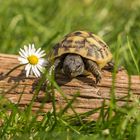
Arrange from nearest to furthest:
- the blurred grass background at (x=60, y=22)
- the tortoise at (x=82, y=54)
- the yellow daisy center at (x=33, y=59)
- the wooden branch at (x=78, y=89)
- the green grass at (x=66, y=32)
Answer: the green grass at (x=66, y=32)
the wooden branch at (x=78, y=89)
the yellow daisy center at (x=33, y=59)
the tortoise at (x=82, y=54)
the blurred grass background at (x=60, y=22)

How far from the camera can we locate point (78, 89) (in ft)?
16.8

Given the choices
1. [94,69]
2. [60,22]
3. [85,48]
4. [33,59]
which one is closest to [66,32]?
[60,22]

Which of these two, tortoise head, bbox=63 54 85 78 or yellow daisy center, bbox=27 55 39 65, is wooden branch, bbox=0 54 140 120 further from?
yellow daisy center, bbox=27 55 39 65

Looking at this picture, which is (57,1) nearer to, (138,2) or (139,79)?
(138,2)

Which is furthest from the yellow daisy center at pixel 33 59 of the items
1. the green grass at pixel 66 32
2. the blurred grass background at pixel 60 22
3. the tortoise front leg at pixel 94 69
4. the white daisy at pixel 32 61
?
the blurred grass background at pixel 60 22

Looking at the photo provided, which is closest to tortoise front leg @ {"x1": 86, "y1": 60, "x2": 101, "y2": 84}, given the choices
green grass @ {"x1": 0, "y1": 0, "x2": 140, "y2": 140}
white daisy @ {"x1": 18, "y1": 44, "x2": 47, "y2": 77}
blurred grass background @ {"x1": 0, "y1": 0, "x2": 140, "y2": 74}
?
green grass @ {"x1": 0, "y1": 0, "x2": 140, "y2": 140}

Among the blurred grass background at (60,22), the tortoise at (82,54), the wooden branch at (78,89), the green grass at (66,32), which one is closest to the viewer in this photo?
the green grass at (66,32)

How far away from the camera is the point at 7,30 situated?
8055 millimetres

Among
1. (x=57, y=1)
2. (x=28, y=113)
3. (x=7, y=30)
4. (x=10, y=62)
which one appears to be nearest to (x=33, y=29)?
(x=7, y=30)

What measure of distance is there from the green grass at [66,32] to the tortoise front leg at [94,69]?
0.78ft

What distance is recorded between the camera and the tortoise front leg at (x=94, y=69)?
17.0 ft

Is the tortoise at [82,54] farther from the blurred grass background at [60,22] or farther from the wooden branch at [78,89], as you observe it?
the blurred grass background at [60,22]

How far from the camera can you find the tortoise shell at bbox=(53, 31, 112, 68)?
5336 millimetres

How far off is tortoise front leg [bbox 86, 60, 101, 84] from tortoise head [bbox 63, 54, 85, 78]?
8 centimetres
